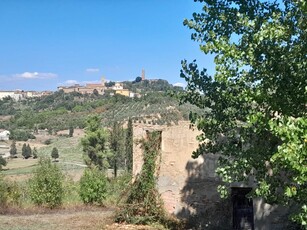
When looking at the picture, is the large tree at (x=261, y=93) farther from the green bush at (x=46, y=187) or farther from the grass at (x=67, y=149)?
the grass at (x=67, y=149)

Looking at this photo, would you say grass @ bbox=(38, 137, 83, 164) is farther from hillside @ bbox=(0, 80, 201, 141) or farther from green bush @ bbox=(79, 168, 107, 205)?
green bush @ bbox=(79, 168, 107, 205)

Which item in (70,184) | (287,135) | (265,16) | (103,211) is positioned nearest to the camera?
(287,135)

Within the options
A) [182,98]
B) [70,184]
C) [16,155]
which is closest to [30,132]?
[16,155]

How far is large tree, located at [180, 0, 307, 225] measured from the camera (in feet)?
21.8

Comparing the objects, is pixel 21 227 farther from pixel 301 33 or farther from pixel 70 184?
pixel 301 33

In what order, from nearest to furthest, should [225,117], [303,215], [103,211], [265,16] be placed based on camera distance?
[303,215] → [265,16] → [225,117] → [103,211]

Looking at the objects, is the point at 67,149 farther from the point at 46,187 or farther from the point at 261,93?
the point at 261,93

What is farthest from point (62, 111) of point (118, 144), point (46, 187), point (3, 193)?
point (46, 187)

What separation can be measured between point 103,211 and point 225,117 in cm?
1168

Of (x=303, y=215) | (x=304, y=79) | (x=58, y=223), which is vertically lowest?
(x=58, y=223)

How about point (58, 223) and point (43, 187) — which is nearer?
point (58, 223)

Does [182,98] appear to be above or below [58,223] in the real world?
above

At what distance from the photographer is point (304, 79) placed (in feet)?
24.6

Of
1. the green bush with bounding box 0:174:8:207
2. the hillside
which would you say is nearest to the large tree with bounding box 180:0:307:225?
the green bush with bounding box 0:174:8:207
